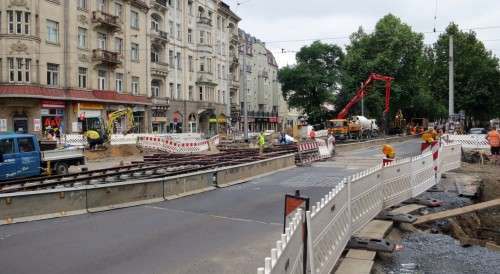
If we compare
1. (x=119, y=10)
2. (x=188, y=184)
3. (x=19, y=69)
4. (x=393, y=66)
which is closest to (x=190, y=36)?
(x=119, y=10)

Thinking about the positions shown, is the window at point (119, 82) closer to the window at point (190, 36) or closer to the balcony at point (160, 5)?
the balcony at point (160, 5)

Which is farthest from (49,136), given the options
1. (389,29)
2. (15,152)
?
(389,29)

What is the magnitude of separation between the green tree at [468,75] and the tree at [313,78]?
1598 cm

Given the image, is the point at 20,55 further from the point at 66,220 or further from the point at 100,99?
the point at 66,220

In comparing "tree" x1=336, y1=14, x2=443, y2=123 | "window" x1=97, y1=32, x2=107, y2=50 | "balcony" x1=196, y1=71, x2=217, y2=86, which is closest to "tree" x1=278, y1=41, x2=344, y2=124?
"tree" x1=336, y1=14, x2=443, y2=123

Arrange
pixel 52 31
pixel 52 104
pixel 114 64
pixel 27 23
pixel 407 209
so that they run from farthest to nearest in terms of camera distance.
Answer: pixel 114 64
pixel 52 31
pixel 52 104
pixel 27 23
pixel 407 209

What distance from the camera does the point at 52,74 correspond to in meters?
37.9

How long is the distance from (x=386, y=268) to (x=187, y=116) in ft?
172

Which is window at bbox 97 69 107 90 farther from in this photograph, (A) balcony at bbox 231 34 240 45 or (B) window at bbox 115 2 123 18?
(A) balcony at bbox 231 34 240 45

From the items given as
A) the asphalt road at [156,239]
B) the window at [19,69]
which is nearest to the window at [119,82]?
the window at [19,69]

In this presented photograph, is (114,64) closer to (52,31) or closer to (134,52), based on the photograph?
(134,52)

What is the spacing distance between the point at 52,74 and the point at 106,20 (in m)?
8.22

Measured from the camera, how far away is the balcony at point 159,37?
52.4m

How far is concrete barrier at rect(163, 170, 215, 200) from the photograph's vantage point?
13.9 metres
